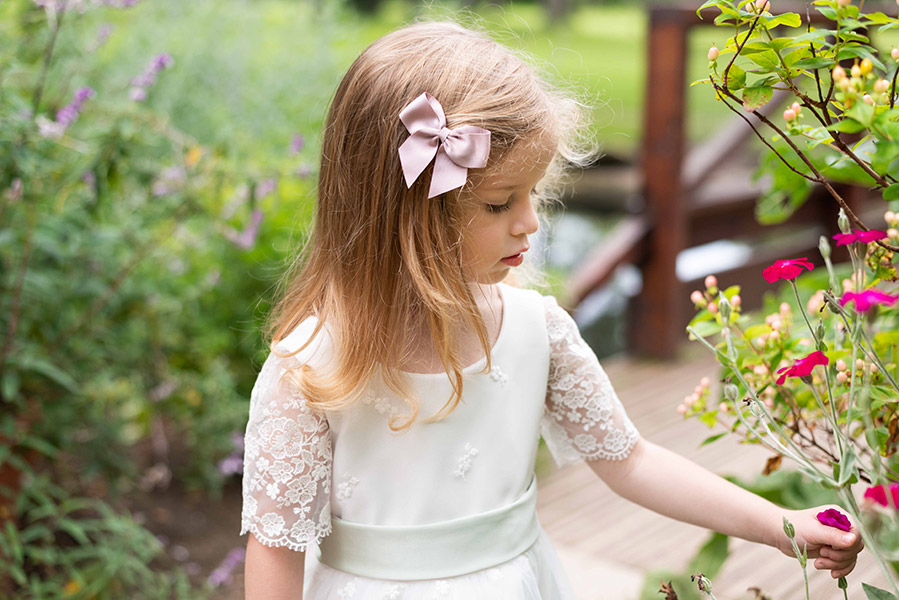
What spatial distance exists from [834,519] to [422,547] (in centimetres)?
50

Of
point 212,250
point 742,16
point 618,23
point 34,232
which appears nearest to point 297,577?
point 742,16

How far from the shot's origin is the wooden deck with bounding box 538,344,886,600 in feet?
6.33

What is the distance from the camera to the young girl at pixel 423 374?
109 centimetres

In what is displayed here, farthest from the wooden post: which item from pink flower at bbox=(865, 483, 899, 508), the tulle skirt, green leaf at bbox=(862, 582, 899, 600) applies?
pink flower at bbox=(865, 483, 899, 508)

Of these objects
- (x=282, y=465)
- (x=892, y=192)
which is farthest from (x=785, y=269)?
(x=282, y=465)

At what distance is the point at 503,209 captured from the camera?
1.11m

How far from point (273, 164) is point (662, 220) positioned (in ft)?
5.75

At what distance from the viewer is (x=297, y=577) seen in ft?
3.82

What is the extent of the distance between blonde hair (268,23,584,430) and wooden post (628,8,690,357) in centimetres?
241

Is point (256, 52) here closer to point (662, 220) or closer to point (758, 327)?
point (662, 220)

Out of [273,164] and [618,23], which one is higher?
[273,164]

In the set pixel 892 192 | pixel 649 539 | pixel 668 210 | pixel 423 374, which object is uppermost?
pixel 892 192

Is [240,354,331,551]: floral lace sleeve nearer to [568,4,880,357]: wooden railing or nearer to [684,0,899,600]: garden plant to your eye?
[684,0,899,600]: garden plant

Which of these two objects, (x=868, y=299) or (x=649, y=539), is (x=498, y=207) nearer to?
(x=868, y=299)
